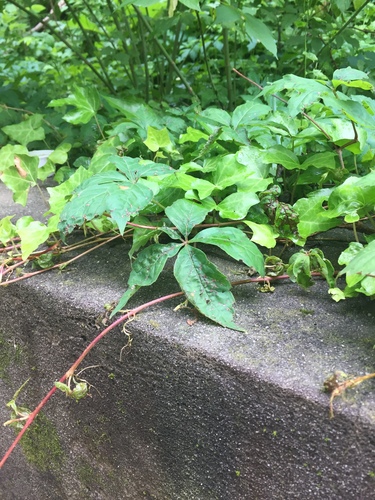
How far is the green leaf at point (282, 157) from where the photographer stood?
3.07 ft

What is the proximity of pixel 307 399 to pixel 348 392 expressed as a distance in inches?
1.9

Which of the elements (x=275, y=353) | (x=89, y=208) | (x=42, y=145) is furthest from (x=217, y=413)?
(x=42, y=145)

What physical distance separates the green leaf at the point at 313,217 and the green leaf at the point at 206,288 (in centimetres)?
20

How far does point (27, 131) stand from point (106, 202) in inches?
31.0

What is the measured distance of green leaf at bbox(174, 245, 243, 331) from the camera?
72 cm

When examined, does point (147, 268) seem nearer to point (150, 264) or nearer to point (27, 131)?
point (150, 264)

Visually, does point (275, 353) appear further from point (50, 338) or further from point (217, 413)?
point (50, 338)

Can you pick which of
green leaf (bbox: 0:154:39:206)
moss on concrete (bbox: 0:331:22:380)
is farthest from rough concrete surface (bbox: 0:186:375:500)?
green leaf (bbox: 0:154:39:206)

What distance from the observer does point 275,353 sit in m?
0.66

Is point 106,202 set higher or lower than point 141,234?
higher

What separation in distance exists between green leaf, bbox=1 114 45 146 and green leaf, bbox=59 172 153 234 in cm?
67

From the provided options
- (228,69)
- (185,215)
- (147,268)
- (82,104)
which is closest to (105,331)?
(147,268)

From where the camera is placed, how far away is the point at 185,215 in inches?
31.9

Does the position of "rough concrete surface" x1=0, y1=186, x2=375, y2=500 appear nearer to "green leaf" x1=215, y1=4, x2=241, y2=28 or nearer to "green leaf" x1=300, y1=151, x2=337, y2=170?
"green leaf" x1=300, y1=151, x2=337, y2=170
